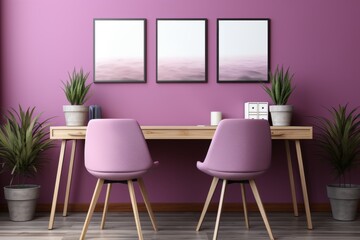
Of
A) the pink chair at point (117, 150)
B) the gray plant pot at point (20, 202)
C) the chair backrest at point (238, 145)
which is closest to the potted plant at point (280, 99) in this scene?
the chair backrest at point (238, 145)

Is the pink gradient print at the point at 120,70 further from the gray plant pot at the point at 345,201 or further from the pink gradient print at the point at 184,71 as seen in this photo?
the gray plant pot at the point at 345,201

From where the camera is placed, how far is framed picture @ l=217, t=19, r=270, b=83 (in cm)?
324

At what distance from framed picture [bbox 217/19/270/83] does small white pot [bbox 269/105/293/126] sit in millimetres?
341

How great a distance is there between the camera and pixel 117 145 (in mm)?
2301

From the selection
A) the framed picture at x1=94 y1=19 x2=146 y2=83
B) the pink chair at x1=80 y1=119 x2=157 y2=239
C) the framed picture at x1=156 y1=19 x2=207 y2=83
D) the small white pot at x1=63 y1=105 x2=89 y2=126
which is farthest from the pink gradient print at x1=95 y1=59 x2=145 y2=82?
the pink chair at x1=80 y1=119 x2=157 y2=239

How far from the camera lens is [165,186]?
3.25 m

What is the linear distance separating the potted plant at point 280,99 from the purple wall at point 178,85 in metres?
0.20

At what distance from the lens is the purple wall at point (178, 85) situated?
3246 millimetres

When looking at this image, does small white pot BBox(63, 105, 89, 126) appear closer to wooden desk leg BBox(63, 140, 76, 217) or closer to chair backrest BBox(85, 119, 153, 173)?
wooden desk leg BBox(63, 140, 76, 217)

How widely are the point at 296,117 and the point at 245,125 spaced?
3.49ft

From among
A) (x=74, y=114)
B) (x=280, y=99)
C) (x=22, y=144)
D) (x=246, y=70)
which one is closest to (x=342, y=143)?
(x=280, y=99)

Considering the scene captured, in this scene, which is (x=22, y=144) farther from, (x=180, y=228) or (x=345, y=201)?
(x=345, y=201)

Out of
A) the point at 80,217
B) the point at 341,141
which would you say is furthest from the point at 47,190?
the point at 341,141

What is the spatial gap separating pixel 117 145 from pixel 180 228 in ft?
2.56
